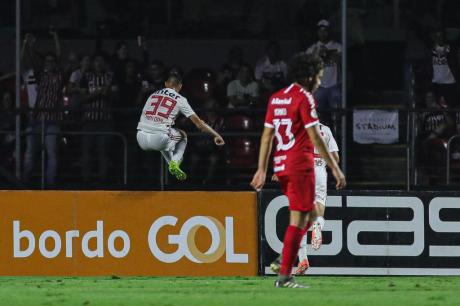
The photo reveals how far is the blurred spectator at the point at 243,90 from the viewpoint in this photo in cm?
1966

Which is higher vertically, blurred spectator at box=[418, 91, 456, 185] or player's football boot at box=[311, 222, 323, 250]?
blurred spectator at box=[418, 91, 456, 185]

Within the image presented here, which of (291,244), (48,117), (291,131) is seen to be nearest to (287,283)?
(291,244)

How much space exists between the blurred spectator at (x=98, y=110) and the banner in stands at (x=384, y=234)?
411 cm

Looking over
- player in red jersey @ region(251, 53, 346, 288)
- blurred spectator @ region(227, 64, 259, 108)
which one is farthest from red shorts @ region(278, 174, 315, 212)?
blurred spectator @ region(227, 64, 259, 108)

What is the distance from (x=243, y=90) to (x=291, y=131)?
26.8 ft

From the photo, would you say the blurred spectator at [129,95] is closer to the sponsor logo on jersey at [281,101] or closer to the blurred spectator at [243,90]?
the blurred spectator at [243,90]

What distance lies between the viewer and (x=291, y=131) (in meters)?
11.7

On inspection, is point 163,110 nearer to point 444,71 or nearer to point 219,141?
point 219,141

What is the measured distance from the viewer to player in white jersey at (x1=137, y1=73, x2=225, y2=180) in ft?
53.9

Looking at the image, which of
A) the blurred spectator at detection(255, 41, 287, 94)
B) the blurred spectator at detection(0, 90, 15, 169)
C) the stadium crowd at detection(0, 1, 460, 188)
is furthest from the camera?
the blurred spectator at detection(255, 41, 287, 94)

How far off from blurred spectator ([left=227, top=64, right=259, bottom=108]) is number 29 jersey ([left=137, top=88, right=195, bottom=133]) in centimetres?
301

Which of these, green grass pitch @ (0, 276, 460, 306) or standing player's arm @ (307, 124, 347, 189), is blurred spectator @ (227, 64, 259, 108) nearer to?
green grass pitch @ (0, 276, 460, 306)

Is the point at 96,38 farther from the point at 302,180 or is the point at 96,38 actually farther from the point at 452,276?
the point at 302,180

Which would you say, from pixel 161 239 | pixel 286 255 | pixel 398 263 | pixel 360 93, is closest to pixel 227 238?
pixel 161 239
